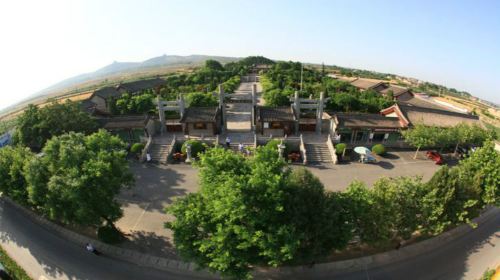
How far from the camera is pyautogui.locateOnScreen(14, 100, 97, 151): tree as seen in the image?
102ft

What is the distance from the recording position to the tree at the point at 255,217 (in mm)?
12328

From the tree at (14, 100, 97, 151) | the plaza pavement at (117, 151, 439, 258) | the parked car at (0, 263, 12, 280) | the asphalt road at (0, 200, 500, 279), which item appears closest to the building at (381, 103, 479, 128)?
the plaza pavement at (117, 151, 439, 258)

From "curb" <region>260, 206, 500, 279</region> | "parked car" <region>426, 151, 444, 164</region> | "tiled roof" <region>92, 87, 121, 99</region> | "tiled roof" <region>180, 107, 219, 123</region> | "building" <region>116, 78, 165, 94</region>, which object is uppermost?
"building" <region>116, 78, 165, 94</region>

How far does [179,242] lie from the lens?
14219mm

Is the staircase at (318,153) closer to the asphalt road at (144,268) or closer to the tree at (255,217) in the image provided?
the asphalt road at (144,268)

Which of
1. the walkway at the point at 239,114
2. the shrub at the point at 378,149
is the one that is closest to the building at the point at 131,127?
the walkway at the point at 239,114

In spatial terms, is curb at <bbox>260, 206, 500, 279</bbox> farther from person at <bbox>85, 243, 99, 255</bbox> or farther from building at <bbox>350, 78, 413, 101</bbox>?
building at <bbox>350, 78, 413, 101</bbox>

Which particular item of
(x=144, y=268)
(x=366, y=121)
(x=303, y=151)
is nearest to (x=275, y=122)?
(x=303, y=151)

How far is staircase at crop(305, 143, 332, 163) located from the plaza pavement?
129cm

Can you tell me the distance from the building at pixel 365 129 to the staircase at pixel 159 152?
73.8 ft

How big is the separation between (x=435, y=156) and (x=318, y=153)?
14963 millimetres

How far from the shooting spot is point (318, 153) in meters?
31.7

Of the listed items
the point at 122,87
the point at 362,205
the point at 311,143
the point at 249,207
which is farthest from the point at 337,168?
the point at 122,87

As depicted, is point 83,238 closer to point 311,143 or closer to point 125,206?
point 125,206
